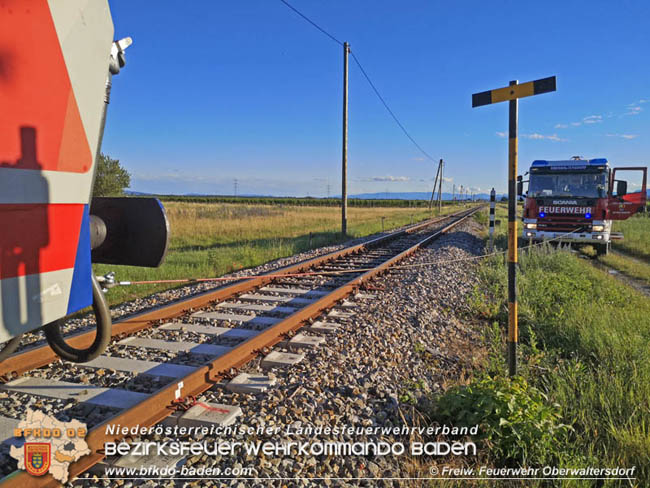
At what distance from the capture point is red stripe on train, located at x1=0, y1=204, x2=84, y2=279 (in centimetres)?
Answer: 148

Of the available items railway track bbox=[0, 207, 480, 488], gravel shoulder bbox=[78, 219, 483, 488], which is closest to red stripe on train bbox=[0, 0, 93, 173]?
railway track bbox=[0, 207, 480, 488]

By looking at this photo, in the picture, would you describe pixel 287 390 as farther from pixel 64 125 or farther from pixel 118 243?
pixel 64 125

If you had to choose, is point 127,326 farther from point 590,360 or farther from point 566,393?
point 590,360

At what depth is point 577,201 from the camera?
12.8m

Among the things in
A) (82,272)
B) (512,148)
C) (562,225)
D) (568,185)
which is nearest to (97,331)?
(82,272)

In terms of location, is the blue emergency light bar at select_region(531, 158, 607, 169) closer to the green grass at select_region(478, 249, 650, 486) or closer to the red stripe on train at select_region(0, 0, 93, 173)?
the green grass at select_region(478, 249, 650, 486)

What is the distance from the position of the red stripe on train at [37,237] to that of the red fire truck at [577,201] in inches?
513

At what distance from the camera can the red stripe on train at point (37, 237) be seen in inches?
58.2

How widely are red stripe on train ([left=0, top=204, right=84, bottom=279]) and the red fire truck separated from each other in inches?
513

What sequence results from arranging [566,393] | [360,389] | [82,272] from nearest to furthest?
[82,272] < [360,389] < [566,393]

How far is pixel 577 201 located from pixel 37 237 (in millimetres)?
14149

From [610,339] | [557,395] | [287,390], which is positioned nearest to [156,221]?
[287,390]

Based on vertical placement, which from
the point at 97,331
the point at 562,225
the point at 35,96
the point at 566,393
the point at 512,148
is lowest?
the point at 566,393

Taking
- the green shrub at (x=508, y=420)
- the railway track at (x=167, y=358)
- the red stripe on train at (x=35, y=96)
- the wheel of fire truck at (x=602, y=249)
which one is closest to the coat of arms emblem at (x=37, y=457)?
the railway track at (x=167, y=358)
